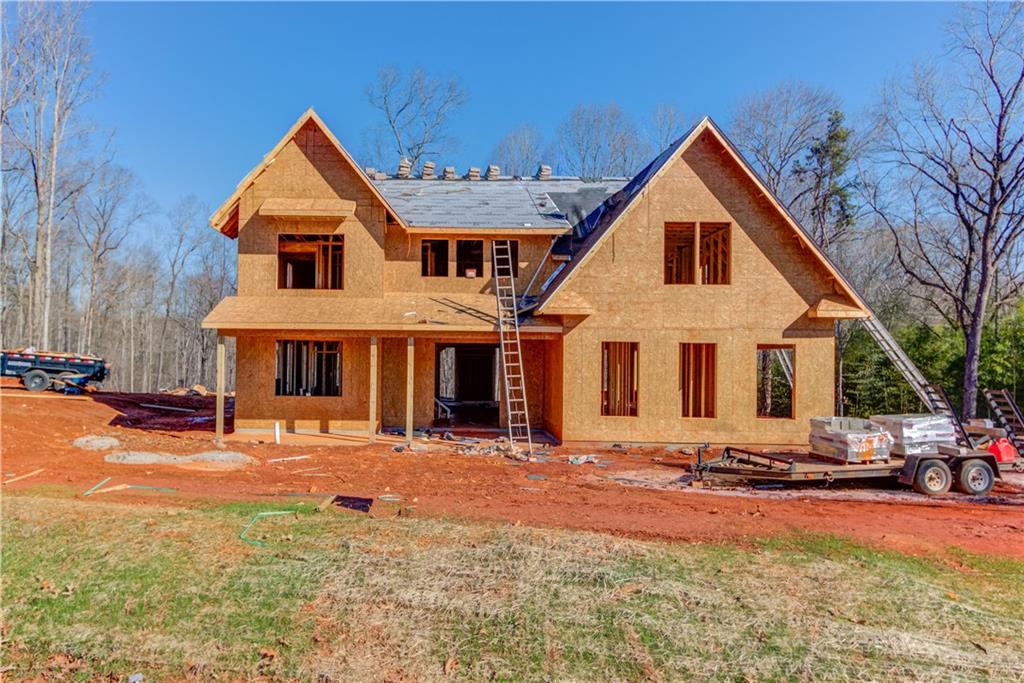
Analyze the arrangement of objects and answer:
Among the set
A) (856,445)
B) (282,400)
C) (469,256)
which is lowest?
(856,445)

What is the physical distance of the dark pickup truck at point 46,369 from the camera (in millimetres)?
20125

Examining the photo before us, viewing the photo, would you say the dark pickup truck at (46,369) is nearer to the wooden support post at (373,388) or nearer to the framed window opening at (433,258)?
the wooden support post at (373,388)

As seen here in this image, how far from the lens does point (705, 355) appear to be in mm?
15234

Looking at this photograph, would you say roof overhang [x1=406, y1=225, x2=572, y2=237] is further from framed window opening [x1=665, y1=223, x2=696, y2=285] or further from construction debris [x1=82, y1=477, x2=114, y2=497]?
construction debris [x1=82, y1=477, x2=114, y2=497]

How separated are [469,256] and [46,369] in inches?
674

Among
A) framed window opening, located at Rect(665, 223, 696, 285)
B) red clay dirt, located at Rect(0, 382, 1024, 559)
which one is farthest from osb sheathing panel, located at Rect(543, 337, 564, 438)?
framed window opening, located at Rect(665, 223, 696, 285)

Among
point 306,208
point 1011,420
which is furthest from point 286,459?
point 1011,420

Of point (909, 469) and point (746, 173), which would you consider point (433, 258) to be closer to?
point (746, 173)

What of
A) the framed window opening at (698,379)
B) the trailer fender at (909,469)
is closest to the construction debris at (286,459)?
the framed window opening at (698,379)

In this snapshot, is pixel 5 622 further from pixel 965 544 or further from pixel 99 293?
pixel 99 293

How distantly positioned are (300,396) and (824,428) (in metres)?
12.5

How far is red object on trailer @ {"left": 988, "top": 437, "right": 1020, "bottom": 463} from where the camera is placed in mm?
9945

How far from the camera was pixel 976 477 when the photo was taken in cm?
916

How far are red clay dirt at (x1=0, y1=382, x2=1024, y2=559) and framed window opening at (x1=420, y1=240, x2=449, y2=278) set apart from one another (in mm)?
5416
